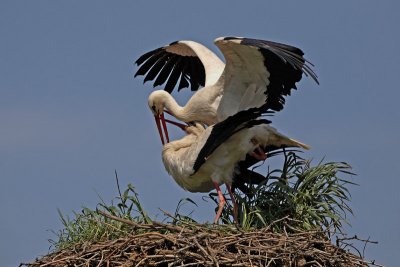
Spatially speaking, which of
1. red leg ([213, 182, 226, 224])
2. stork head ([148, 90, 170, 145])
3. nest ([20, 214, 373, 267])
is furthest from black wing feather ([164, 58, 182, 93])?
nest ([20, 214, 373, 267])

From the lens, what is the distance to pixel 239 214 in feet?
37.8

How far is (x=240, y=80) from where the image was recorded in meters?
11.6

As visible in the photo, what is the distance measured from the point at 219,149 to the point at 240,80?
667 millimetres

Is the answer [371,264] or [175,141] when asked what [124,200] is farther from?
[371,264]

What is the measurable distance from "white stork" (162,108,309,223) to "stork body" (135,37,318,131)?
0.61 ft

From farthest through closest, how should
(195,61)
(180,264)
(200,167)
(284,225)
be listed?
(195,61) → (200,167) → (284,225) → (180,264)

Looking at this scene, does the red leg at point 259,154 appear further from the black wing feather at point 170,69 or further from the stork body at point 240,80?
the black wing feather at point 170,69

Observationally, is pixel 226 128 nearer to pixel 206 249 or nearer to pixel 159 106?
pixel 159 106

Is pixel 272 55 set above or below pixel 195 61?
below

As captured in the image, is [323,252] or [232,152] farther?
[232,152]

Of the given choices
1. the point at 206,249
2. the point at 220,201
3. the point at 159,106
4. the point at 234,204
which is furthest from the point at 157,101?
the point at 206,249

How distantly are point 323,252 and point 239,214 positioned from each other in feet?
4.84

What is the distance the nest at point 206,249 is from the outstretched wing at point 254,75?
1.55 meters

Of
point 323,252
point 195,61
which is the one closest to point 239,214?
point 323,252
